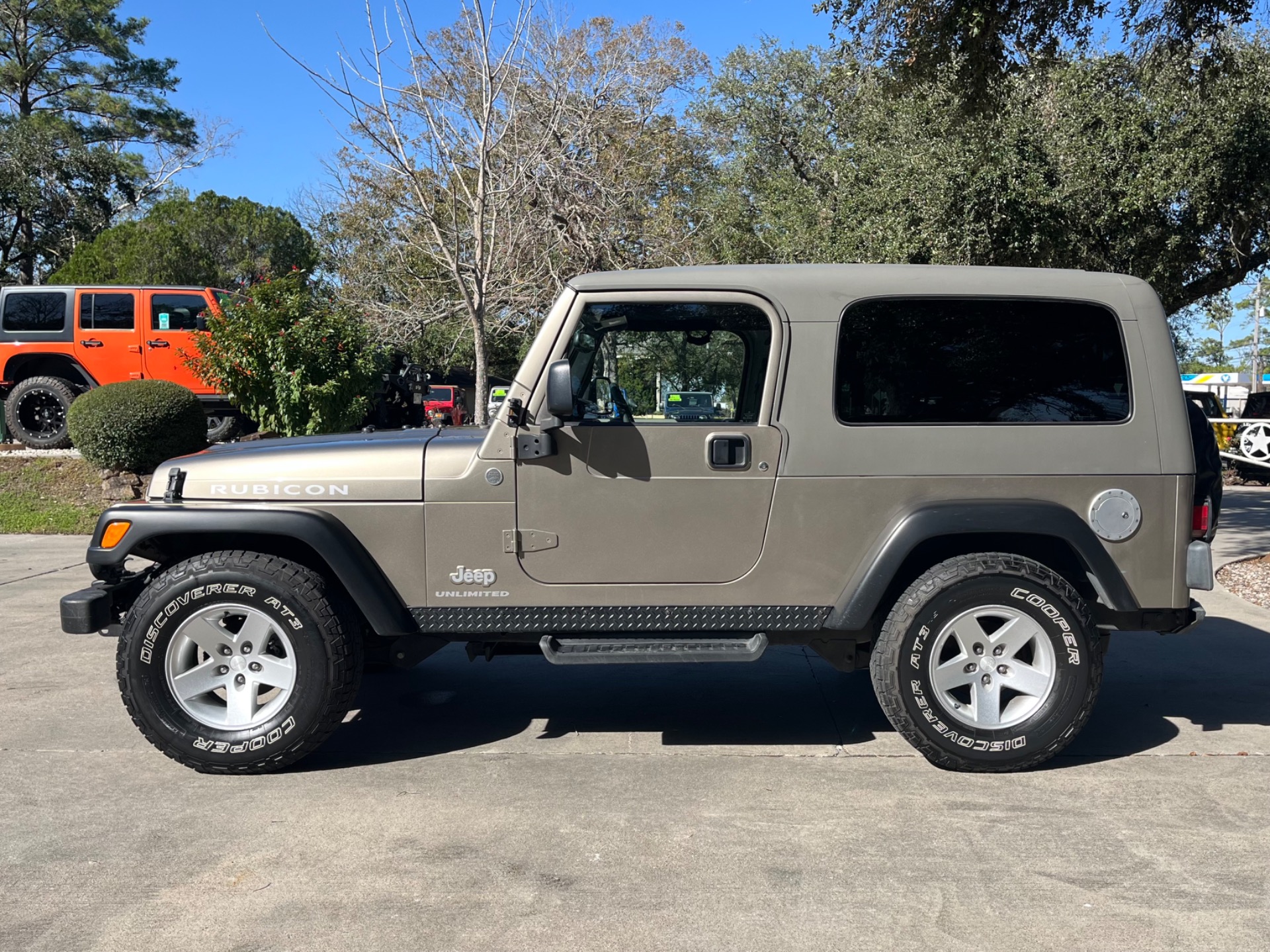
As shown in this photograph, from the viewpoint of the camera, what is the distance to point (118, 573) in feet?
14.6

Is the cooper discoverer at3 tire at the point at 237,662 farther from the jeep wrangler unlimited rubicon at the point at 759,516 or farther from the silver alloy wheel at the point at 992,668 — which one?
the silver alloy wheel at the point at 992,668

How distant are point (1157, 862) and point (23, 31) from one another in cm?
4004

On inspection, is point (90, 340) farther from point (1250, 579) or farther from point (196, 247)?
point (196, 247)

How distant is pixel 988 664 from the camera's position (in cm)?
425

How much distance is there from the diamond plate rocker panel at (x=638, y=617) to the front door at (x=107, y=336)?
1065cm

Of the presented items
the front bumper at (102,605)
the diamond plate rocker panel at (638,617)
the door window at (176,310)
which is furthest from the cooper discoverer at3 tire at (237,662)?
the door window at (176,310)

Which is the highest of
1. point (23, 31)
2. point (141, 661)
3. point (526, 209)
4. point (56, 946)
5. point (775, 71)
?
point (23, 31)

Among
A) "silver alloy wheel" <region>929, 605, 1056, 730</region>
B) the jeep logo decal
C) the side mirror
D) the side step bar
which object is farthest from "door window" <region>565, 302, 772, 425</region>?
"silver alloy wheel" <region>929, 605, 1056, 730</region>

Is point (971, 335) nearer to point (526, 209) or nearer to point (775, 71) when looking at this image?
point (526, 209)


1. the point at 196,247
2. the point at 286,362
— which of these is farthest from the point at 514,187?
the point at 196,247

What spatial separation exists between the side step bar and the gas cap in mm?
1388

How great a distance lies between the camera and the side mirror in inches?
153

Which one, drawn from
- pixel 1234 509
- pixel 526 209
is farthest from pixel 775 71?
pixel 1234 509

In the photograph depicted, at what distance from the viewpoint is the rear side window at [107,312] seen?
13234 mm
